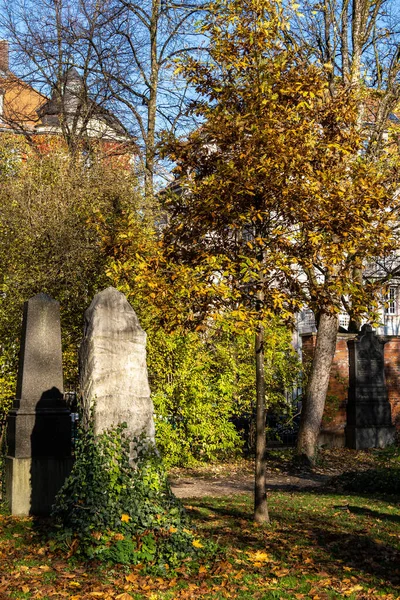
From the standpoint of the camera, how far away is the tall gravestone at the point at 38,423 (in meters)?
9.67

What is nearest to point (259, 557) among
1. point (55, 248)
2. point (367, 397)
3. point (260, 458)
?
point (260, 458)

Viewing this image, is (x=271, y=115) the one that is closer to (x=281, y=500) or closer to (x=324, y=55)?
(x=281, y=500)

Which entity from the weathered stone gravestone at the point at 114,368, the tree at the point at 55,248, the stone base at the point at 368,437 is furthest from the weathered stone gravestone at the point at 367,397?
the weathered stone gravestone at the point at 114,368

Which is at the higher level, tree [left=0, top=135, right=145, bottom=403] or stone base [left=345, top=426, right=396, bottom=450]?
tree [left=0, top=135, right=145, bottom=403]

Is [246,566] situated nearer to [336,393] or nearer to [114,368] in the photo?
Answer: [114,368]

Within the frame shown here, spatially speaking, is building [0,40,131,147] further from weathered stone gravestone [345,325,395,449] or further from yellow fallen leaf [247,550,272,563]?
yellow fallen leaf [247,550,272,563]

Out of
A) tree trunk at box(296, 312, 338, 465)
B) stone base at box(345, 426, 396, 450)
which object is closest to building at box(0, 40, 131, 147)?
tree trunk at box(296, 312, 338, 465)

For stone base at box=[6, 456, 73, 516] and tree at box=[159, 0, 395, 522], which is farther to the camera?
stone base at box=[6, 456, 73, 516]

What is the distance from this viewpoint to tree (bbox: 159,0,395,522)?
856cm

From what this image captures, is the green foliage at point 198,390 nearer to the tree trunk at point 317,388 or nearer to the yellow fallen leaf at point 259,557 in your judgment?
the tree trunk at point 317,388

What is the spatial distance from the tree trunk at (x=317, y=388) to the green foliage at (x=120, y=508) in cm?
962

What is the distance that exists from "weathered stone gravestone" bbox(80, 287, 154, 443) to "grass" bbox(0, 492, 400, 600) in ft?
4.49

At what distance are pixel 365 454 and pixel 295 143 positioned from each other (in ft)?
38.7

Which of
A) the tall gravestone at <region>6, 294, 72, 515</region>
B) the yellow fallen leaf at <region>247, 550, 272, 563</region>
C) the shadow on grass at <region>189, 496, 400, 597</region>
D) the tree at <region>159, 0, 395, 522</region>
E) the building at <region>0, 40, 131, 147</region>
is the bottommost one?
the shadow on grass at <region>189, 496, 400, 597</region>
